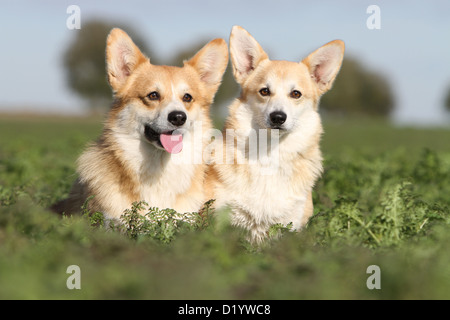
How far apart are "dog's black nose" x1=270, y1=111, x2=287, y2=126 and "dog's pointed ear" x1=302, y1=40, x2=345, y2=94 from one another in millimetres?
846

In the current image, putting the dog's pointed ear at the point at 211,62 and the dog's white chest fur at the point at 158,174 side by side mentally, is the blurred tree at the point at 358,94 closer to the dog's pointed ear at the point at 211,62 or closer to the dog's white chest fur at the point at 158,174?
the dog's pointed ear at the point at 211,62

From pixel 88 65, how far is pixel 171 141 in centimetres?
4943

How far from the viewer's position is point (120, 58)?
4.61m

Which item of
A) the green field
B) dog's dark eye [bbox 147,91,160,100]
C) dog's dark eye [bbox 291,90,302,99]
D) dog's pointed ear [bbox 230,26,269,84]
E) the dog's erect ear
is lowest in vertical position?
the green field

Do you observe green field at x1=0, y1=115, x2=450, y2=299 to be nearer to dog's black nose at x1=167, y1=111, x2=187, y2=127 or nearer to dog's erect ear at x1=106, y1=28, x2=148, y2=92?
dog's black nose at x1=167, y1=111, x2=187, y2=127

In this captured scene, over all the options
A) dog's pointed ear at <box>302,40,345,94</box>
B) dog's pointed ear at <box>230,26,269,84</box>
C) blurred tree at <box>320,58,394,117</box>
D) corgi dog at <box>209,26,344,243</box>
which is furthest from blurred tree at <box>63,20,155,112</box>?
corgi dog at <box>209,26,344,243</box>

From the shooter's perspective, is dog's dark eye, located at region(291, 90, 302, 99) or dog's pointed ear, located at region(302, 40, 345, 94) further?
dog's pointed ear, located at region(302, 40, 345, 94)

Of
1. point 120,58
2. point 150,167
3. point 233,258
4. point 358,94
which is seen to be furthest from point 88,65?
point 233,258

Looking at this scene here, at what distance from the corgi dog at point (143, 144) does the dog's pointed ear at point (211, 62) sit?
0.08m

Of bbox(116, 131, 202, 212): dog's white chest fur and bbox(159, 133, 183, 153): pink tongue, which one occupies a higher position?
bbox(159, 133, 183, 153): pink tongue

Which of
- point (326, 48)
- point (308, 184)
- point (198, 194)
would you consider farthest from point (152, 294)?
point (326, 48)

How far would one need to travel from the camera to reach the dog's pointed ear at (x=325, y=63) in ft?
16.3

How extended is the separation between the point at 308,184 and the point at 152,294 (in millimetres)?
2497

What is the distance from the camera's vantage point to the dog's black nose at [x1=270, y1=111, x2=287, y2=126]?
177 inches
